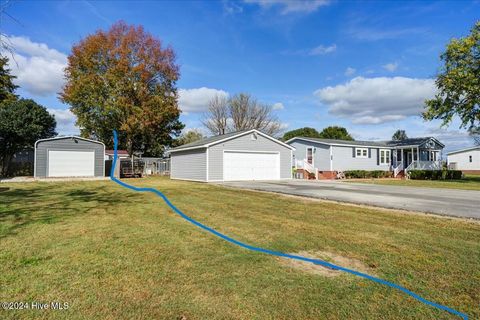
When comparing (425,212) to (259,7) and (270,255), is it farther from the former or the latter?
(259,7)

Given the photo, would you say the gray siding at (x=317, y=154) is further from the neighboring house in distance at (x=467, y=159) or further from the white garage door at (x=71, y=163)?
the neighboring house in distance at (x=467, y=159)

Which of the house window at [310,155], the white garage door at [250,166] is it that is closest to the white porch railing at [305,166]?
the house window at [310,155]

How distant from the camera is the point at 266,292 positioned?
2922 millimetres

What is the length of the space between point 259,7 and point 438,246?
14.6 meters

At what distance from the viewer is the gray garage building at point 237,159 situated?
19.7m

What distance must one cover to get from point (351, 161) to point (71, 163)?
80.4 ft

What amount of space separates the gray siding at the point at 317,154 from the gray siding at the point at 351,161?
2.34 ft

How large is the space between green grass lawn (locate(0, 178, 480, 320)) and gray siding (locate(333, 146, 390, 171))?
20.6 meters

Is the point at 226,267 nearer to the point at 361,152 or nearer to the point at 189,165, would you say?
the point at 189,165

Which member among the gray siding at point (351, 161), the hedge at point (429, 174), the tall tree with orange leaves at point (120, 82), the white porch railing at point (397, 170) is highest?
the tall tree with orange leaves at point (120, 82)

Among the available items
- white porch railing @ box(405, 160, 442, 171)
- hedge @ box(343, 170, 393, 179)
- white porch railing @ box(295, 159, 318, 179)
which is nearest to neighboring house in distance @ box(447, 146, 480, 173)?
white porch railing @ box(405, 160, 442, 171)

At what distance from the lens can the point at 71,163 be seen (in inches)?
923

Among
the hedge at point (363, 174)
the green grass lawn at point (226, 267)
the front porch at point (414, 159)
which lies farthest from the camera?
the front porch at point (414, 159)

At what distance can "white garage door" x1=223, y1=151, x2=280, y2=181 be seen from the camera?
2020cm
